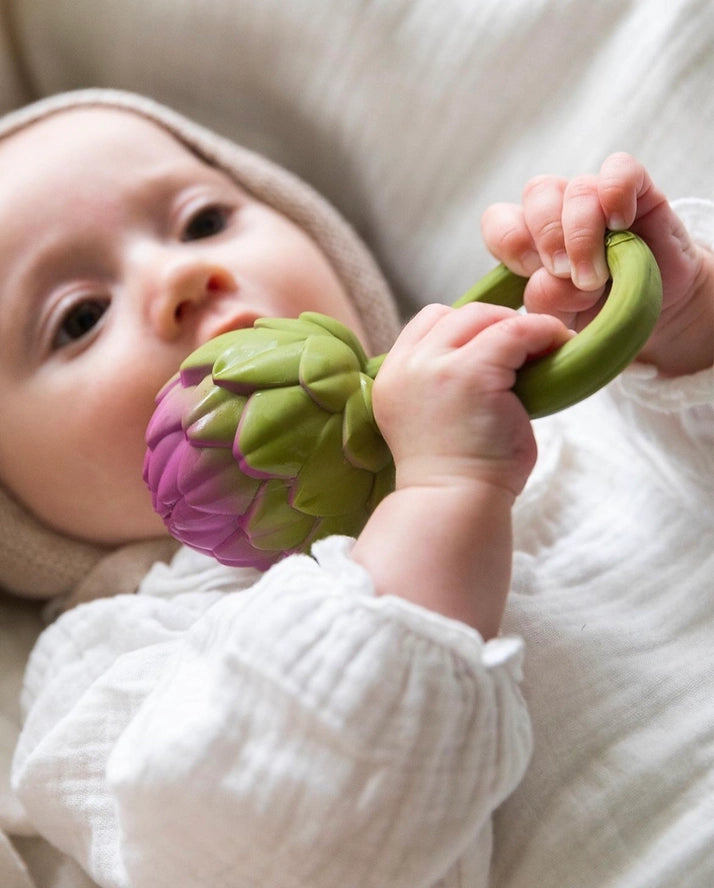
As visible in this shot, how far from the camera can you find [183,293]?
31.3 inches

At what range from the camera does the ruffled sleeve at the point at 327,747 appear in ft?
1.70

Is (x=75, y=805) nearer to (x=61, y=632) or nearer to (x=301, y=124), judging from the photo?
(x=61, y=632)

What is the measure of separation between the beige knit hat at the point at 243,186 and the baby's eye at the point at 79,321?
0.61ft

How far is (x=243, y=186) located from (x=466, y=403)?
633 mm

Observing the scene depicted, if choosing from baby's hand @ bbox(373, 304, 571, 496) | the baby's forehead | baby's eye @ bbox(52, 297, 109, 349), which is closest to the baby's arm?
baby's hand @ bbox(373, 304, 571, 496)

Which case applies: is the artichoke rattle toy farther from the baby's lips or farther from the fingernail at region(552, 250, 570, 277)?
the baby's lips

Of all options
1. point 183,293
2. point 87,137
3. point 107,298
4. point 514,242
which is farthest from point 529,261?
point 87,137

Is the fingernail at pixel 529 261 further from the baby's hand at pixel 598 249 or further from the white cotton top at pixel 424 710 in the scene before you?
the white cotton top at pixel 424 710

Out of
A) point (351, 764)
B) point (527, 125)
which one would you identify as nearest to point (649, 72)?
point (527, 125)

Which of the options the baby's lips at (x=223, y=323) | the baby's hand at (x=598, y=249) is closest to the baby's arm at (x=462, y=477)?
the baby's hand at (x=598, y=249)

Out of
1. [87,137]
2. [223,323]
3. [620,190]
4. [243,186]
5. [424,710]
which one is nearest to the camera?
[424,710]

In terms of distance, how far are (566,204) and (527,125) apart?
0.41m

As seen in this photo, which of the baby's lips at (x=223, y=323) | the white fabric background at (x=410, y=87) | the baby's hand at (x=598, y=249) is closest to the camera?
the baby's hand at (x=598, y=249)

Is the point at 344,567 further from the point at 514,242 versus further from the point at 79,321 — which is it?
the point at 79,321
